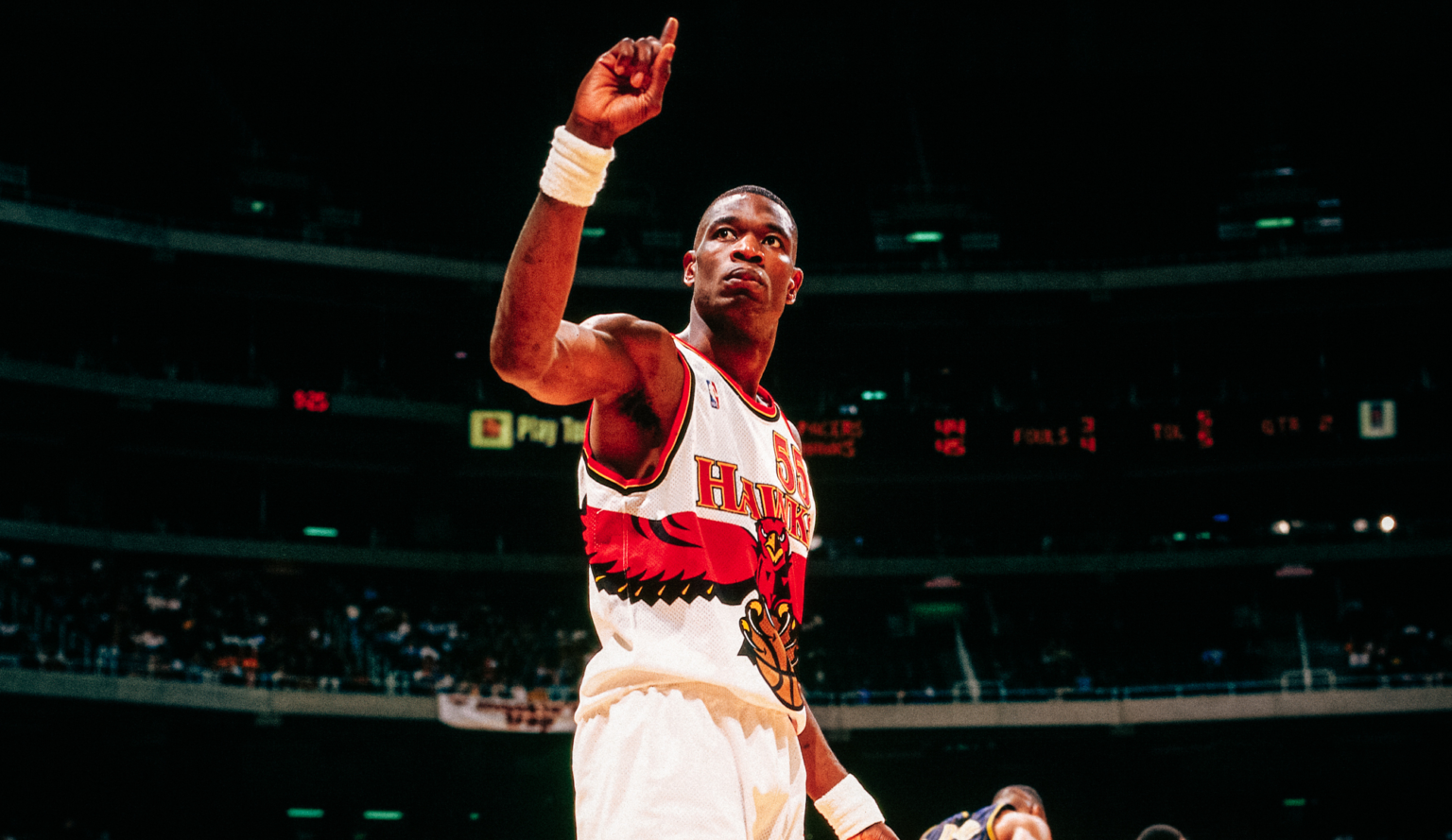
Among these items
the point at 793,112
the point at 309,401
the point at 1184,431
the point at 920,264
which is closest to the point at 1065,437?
the point at 1184,431

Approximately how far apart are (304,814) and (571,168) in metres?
24.8

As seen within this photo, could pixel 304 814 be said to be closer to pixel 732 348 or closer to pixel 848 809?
pixel 848 809

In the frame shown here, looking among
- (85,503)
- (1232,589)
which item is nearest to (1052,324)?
(1232,589)

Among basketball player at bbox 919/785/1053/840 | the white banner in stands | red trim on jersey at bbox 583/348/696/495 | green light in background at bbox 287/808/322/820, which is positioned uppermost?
red trim on jersey at bbox 583/348/696/495

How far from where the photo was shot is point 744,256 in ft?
10.4

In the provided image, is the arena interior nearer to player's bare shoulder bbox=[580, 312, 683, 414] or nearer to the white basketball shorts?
the white basketball shorts

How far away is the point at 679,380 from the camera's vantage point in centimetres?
295

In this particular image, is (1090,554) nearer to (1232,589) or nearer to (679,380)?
(1232,589)

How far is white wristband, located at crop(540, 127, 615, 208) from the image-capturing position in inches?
99.6

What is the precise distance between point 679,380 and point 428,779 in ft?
78.2

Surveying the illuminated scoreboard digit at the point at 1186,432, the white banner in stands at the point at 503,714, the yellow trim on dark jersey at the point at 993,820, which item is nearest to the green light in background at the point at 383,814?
the white banner in stands at the point at 503,714

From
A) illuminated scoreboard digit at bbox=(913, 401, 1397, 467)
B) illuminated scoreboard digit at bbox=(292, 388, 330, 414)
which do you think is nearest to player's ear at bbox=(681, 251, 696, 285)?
illuminated scoreboard digit at bbox=(913, 401, 1397, 467)

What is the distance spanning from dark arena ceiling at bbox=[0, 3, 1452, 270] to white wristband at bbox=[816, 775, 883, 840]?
2629 centimetres

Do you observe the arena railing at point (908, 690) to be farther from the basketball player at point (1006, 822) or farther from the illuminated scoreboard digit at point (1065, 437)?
the basketball player at point (1006, 822)
